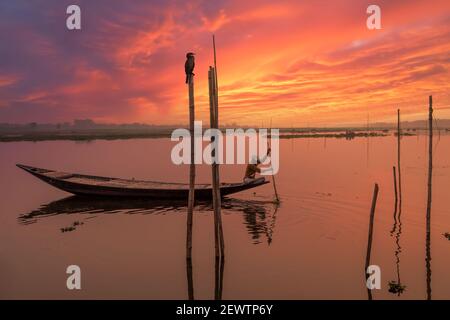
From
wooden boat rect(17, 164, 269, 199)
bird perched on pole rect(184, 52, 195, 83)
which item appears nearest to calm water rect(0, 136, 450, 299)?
wooden boat rect(17, 164, 269, 199)

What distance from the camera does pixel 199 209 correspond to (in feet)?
72.7

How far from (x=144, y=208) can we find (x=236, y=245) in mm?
8468

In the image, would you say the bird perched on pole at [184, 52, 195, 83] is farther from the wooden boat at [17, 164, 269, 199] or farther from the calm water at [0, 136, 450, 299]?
the wooden boat at [17, 164, 269, 199]

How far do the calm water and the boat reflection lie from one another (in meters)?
0.06

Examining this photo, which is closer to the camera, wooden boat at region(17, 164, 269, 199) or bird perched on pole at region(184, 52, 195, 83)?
bird perched on pole at region(184, 52, 195, 83)

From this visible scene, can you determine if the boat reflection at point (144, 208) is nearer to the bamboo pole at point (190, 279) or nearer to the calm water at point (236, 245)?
the calm water at point (236, 245)

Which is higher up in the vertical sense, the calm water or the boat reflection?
the boat reflection

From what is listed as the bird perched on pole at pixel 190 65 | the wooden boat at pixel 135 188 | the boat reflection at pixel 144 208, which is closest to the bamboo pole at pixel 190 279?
the boat reflection at pixel 144 208

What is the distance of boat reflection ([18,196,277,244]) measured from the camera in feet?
65.8

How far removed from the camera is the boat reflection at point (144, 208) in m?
20.1

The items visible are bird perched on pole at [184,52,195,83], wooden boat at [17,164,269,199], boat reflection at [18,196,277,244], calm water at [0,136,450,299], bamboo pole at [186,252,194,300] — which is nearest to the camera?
bamboo pole at [186,252,194,300]

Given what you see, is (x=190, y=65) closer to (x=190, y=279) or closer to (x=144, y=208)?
(x=190, y=279)

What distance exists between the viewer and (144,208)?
22469mm
